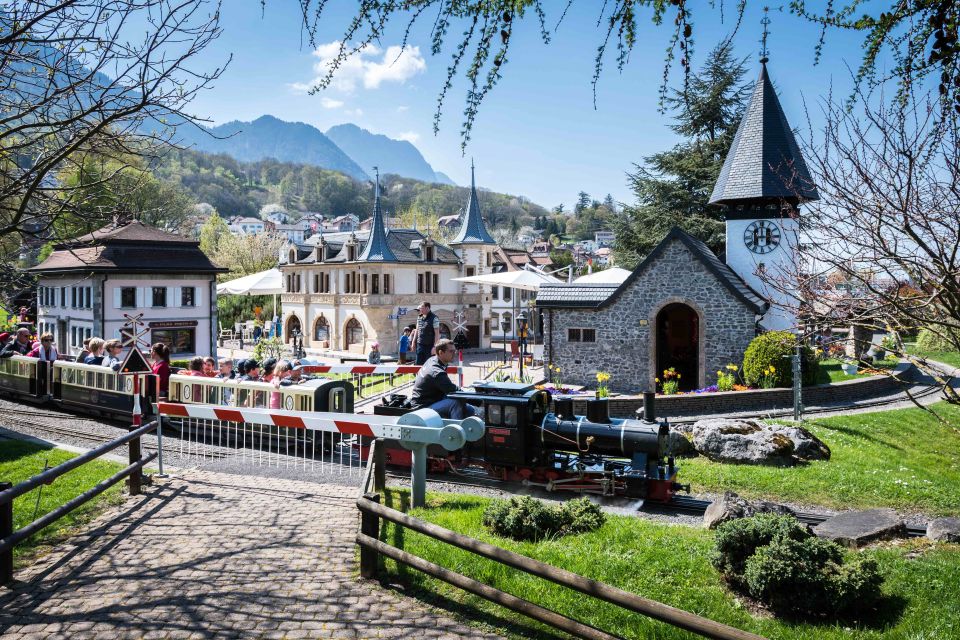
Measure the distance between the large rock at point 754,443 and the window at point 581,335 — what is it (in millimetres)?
9433

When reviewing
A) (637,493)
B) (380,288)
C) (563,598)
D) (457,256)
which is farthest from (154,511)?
(457,256)

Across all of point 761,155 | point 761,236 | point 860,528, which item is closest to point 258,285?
point 761,236

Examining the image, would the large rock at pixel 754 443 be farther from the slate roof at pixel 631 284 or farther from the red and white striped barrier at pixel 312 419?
the slate roof at pixel 631 284

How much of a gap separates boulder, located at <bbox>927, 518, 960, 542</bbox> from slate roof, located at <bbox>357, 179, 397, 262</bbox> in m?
34.8

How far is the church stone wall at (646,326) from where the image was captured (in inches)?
821

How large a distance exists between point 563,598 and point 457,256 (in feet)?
132

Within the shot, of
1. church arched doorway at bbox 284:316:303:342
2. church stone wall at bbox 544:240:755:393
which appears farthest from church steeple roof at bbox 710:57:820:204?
church arched doorway at bbox 284:316:303:342

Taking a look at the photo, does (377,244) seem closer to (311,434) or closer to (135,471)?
(311,434)

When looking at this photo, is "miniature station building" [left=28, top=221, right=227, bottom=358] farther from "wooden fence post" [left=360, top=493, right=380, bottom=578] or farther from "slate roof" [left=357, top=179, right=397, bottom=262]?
"wooden fence post" [left=360, top=493, right=380, bottom=578]

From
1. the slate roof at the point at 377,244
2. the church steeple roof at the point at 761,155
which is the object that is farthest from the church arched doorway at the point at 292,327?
the church steeple roof at the point at 761,155

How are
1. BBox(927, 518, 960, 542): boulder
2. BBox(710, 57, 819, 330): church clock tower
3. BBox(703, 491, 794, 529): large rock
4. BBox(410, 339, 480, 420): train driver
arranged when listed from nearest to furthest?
BBox(927, 518, 960, 542): boulder < BBox(703, 491, 794, 529): large rock < BBox(410, 339, 480, 420): train driver < BBox(710, 57, 819, 330): church clock tower

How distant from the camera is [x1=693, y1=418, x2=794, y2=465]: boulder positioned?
11875mm

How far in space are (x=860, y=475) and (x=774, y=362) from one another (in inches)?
322

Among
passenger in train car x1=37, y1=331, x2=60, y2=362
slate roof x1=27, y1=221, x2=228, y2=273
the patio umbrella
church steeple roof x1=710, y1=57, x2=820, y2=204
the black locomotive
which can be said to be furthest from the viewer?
the patio umbrella
